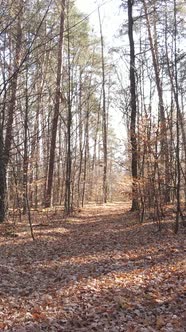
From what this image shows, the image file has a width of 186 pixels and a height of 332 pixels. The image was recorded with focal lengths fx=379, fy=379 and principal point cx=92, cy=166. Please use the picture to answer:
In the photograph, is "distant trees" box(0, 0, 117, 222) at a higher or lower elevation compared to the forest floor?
higher

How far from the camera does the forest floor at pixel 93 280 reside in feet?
16.8

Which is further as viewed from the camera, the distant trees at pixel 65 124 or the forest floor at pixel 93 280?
the distant trees at pixel 65 124

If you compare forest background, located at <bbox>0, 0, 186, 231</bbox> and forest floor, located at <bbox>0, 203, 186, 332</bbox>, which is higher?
forest background, located at <bbox>0, 0, 186, 231</bbox>

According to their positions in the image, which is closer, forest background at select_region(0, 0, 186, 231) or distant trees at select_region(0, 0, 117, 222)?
forest background at select_region(0, 0, 186, 231)

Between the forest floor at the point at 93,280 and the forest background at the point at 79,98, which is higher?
the forest background at the point at 79,98

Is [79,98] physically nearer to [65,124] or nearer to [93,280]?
[65,124]

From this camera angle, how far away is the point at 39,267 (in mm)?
7797

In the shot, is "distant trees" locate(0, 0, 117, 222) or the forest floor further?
"distant trees" locate(0, 0, 117, 222)

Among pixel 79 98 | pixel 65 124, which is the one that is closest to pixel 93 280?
pixel 65 124

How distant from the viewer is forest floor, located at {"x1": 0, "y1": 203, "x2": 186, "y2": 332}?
512 cm

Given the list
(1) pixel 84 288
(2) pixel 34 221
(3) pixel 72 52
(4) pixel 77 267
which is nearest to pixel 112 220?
(2) pixel 34 221

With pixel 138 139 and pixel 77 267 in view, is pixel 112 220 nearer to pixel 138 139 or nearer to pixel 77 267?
pixel 138 139

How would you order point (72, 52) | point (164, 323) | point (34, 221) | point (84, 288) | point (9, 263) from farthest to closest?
point (72, 52), point (34, 221), point (9, 263), point (84, 288), point (164, 323)

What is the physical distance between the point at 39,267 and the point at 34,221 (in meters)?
6.32
